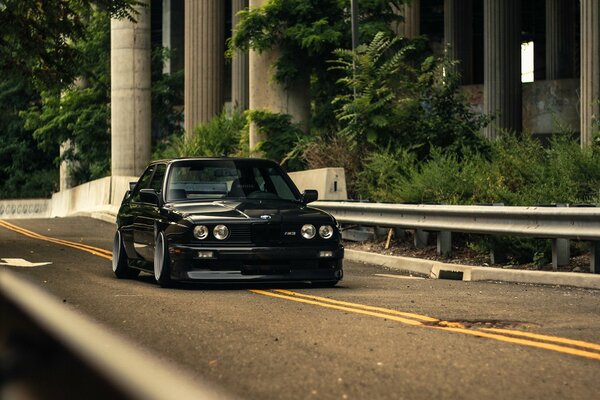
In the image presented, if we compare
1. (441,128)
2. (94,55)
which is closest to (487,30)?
(441,128)

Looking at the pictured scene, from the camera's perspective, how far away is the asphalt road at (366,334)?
20.4 ft

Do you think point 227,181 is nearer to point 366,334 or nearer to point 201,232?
point 201,232

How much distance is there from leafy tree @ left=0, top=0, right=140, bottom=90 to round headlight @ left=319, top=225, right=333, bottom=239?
11.9 meters

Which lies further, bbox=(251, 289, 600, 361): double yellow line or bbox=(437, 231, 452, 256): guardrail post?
bbox=(437, 231, 452, 256): guardrail post

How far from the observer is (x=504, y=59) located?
36562mm

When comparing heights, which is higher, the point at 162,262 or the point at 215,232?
the point at 215,232

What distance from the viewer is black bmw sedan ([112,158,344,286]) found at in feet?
41.2

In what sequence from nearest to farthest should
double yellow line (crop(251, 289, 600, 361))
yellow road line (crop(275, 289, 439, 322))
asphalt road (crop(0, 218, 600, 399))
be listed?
asphalt road (crop(0, 218, 600, 399))
double yellow line (crop(251, 289, 600, 361))
yellow road line (crop(275, 289, 439, 322))

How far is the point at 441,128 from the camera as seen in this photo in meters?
23.8

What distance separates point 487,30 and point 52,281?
83.2 ft

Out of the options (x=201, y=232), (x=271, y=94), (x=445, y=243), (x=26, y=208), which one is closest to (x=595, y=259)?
(x=445, y=243)

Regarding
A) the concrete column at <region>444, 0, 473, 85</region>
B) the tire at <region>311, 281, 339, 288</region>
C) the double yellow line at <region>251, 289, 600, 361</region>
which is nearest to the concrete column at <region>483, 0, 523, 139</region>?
the concrete column at <region>444, 0, 473, 85</region>

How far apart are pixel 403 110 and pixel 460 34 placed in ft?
78.8

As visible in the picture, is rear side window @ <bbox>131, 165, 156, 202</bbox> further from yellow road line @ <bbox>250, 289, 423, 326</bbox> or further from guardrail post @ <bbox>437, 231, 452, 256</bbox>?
guardrail post @ <bbox>437, 231, 452, 256</bbox>
